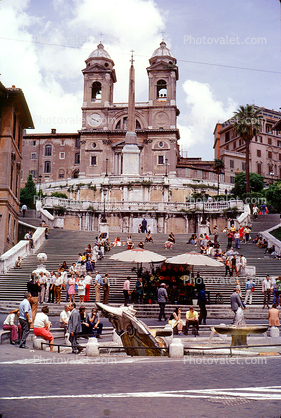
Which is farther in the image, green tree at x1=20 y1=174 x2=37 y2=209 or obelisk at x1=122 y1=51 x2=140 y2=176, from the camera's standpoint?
green tree at x1=20 y1=174 x2=37 y2=209

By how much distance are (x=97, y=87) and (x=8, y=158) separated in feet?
174

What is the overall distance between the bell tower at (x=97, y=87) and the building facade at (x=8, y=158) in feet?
147

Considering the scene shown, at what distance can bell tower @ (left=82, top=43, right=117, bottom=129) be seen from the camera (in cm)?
7894

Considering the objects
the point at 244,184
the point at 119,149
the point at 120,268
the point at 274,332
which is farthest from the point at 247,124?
the point at 274,332

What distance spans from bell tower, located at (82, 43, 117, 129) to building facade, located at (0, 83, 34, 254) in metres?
44.8

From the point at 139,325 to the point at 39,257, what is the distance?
1598cm

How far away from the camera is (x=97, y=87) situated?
268 feet

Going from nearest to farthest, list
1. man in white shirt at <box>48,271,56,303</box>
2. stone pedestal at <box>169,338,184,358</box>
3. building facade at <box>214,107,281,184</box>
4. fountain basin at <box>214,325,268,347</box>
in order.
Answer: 1. stone pedestal at <box>169,338,184,358</box>
2. fountain basin at <box>214,325,268,347</box>
3. man in white shirt at <box>48,271,56,303</box>
4. building facade at <box>214,107,281,184</box>

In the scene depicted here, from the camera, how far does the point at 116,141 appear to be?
3056 inches

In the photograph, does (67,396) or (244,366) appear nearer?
(67,396)

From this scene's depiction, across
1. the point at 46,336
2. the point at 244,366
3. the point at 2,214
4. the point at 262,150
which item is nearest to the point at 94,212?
the point at 2,214

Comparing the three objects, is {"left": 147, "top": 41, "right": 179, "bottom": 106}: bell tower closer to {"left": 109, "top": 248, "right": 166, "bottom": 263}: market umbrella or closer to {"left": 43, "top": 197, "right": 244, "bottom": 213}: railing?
{"left": 43, "top": 197, "right": 244, "bottom": 213}: railing

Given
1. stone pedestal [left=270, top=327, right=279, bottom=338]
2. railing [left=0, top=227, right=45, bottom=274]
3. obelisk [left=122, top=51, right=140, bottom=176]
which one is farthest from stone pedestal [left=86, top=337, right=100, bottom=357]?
obelisk [left=122, top=51, right=140, bottom=176]

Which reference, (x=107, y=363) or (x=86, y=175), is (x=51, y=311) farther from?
(x=86, y=175)
